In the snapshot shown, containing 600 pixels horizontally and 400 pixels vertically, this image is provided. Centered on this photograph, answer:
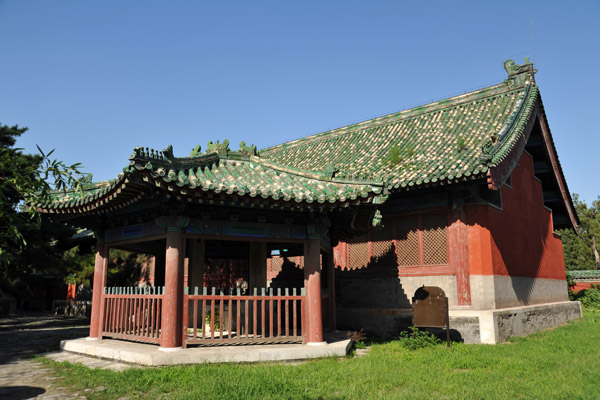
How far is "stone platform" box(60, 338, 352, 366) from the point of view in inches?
293

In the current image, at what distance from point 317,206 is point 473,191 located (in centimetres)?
545

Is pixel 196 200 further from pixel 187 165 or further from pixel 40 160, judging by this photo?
pixel 40 160

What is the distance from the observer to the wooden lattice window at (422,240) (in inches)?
484

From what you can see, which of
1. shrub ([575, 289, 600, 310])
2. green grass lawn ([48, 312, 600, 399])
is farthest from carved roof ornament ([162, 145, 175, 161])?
shrub ([575, 289, 600, 310])

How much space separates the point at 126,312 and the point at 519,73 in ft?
46.6

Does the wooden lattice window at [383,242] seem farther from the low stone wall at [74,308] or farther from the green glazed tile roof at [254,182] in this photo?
the low stone wall at [74,308]

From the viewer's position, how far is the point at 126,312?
8.91 meters

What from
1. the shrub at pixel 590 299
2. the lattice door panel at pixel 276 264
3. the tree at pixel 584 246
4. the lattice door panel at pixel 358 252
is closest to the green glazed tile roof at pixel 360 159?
the lattice door panel at pixel 358 252

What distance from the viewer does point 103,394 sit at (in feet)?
19.3

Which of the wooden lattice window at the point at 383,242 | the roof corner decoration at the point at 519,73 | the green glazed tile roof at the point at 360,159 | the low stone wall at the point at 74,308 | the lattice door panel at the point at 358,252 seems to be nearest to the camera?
the green glazed tile roof at the point at 360,159

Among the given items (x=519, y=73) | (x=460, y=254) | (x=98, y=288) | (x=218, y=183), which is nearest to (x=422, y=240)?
(x=460, y=254)

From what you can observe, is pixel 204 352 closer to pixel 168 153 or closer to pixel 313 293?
pixel 313 293

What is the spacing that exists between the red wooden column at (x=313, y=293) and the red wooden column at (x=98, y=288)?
173 inches

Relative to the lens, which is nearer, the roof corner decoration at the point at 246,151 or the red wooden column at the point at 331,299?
the roof corner decoration at the point at 246,151
